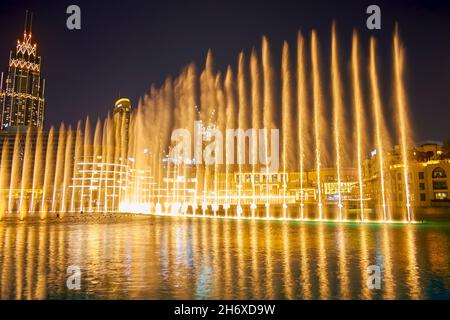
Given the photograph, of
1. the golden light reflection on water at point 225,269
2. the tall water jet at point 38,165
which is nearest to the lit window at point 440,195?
the golden light reflection on water at point 225,269

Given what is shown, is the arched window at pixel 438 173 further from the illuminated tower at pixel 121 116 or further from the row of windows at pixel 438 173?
the illuminated tower at pixel 121 116

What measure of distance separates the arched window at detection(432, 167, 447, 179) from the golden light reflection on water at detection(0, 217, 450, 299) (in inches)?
2423

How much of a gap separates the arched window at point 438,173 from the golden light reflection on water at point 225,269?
202 ft

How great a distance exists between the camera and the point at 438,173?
65.9 m

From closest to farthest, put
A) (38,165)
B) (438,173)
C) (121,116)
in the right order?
(438,173), (38,165), (121,116)

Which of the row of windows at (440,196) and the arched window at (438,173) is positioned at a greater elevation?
the arched window at (438,173)

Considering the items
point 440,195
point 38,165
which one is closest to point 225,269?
point 440,195

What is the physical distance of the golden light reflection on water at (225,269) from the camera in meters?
6.45

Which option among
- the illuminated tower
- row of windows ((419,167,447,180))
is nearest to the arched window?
row of windows ((419,167,447,180))

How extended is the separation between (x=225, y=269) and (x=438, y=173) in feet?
230

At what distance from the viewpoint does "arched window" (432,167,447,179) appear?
2570 inches

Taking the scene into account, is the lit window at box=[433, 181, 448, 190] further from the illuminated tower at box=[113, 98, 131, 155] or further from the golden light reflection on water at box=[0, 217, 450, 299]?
the illuminated tower at box=[113, 98, 131, 155]

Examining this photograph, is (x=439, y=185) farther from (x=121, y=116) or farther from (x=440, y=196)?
(x=121, y=116)
